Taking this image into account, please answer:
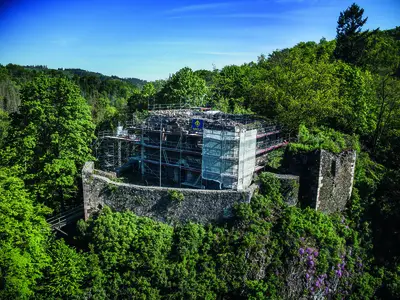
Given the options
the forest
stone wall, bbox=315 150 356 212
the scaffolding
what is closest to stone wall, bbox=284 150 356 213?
stone wall, bbox=315 150 356 212

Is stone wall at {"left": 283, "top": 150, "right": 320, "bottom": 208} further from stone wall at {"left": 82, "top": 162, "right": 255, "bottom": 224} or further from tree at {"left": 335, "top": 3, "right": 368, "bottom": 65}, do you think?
tree at {"left": 335, "top": 3, "right": 368, "bottom": 65}

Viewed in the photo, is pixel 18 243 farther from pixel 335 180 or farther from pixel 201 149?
pixel 335 180

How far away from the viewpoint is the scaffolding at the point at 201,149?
64.2 feet

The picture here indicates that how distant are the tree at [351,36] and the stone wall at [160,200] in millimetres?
24959

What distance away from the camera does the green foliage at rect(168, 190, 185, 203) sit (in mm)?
17484

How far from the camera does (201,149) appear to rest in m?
21.8

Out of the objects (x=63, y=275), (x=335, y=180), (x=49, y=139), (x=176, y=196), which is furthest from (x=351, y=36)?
(x=63, y=275)

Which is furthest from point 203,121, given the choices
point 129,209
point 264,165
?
point 129,209

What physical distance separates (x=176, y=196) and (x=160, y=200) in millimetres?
1069

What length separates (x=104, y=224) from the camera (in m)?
17.5

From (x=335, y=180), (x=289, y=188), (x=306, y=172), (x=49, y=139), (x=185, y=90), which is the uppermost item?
(x=185, y=90)

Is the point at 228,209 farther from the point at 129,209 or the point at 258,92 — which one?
the point at 258,92

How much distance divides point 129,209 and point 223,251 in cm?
583

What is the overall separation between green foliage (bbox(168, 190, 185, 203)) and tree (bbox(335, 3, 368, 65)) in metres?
26.8
